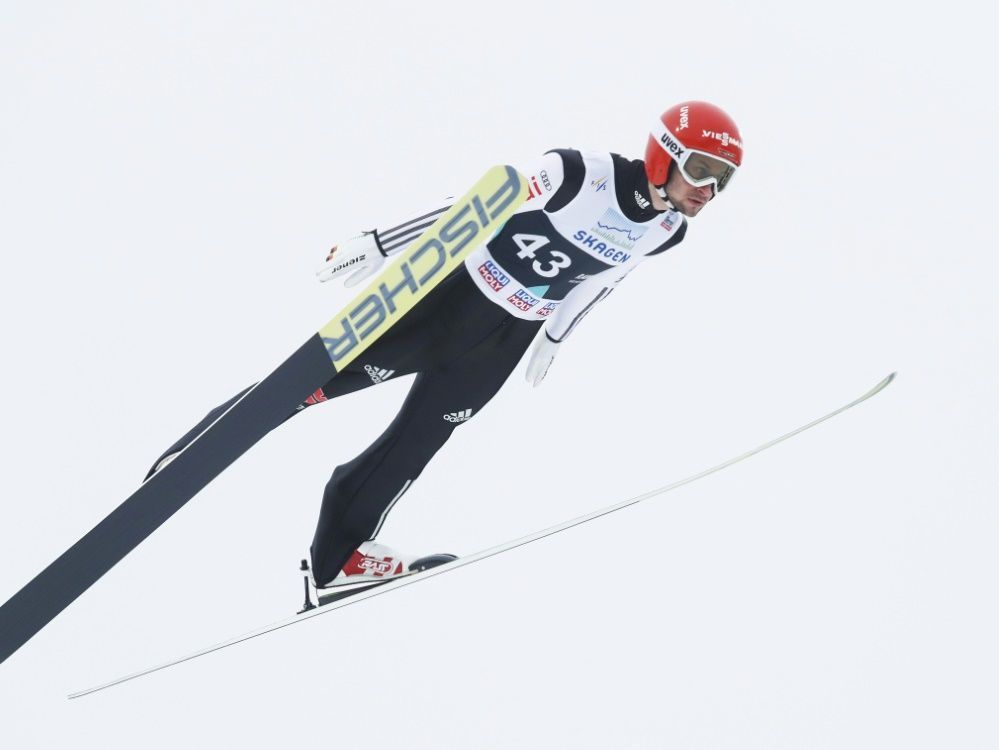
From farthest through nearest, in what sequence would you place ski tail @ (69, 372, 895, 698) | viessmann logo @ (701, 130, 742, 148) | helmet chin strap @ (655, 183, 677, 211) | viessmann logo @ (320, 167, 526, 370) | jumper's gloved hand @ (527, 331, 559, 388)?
jumper's gloved hand @ (527, 331, 559, 388) < ski tail @ (69, 372, 895, 698) < helmet chin strap @ (655, 183, 677, 211) < viessmann logo @ (701, 130, 742, 148) < viessmann logo @ (320, 167, 526, 370)

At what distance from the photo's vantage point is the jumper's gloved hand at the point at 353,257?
120 inches

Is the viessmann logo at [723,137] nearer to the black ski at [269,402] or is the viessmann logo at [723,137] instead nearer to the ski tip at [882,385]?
the black ski at [269,402]

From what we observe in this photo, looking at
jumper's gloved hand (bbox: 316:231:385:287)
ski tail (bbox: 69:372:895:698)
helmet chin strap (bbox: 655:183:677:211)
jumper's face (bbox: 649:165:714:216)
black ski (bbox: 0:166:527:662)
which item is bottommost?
ski tail (bbox: 69:372:895:698)

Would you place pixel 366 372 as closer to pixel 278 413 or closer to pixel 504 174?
pixel 278 413

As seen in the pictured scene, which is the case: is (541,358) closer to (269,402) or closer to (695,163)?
(695,163)

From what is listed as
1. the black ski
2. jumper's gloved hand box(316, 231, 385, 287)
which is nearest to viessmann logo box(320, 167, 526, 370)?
the black ski

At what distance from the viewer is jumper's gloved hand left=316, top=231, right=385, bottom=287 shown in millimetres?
3051

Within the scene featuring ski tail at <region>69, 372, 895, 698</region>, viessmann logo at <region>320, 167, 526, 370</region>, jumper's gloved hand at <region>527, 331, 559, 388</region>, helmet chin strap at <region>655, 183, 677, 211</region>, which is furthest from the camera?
jumper's gloved hand at <region>527, 331, 559, 388</region>

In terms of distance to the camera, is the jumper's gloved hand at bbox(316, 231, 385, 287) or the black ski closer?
the black ski

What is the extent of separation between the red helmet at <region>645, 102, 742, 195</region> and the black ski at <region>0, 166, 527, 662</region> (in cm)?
55

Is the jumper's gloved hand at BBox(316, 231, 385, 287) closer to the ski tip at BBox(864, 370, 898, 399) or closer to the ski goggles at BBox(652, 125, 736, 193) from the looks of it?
the ski goggles at BBox(652, 125, 736, 193)

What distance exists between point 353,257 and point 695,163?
2.66 ft

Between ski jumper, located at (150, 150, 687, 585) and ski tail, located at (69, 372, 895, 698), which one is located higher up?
ski jumper, located at (150, 150, 687, 585)

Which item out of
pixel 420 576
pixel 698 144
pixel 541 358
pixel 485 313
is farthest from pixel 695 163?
pixel 420 576
